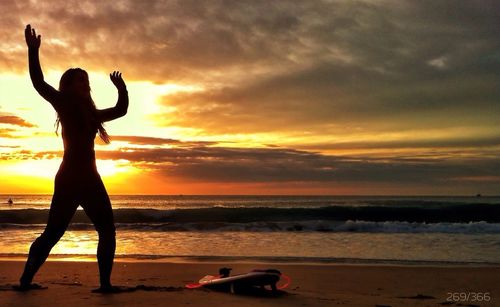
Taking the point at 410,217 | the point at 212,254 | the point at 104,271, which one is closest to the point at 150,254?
the point at 212,254

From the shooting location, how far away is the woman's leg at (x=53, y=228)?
4758mm

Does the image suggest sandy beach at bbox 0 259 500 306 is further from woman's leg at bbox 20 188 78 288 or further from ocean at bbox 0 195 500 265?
ocean at bbox 0 195 500 265

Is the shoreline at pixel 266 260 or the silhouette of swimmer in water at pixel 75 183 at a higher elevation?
the silhouette of swimmer in water at pixel 75 183

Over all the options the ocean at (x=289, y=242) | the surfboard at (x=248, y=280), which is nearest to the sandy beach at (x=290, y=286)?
the surfboard at (x=248, y=280)

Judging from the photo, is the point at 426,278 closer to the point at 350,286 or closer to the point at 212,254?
the point at 350,286

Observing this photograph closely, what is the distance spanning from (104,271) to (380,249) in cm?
817

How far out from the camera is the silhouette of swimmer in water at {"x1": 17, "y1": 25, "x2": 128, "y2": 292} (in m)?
4.74

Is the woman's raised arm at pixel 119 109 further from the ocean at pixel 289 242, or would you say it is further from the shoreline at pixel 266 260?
the ocean at pixel 289 242

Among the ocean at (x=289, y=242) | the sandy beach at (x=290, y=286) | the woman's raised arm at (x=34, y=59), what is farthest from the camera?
the ocean at (x=289, y=242)

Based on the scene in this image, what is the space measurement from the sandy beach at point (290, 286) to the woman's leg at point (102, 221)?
24 cm

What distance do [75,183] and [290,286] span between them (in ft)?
9.89

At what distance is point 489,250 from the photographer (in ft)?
37.7

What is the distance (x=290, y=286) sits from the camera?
21.2 ft

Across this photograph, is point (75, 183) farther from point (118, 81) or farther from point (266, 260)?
point (266, 260)
